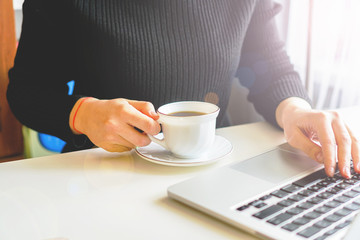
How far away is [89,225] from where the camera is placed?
505 millimetres

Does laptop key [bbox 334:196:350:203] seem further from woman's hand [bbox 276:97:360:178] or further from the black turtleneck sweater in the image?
the black turtleneck sweater

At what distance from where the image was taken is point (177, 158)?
0.71 metres

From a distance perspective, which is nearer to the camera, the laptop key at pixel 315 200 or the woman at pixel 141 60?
the laptop key at pixel 315 200

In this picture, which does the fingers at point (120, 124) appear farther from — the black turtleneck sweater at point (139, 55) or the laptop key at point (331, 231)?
the laptop key at point (331, 231)

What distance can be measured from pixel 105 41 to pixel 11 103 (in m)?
0.27

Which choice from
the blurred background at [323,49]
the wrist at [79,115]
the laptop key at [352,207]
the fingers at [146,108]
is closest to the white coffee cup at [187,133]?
the fingers at [146,108]

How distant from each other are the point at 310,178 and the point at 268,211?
0.15 m

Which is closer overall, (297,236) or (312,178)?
(297,236)

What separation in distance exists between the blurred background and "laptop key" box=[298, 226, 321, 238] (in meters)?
1.22

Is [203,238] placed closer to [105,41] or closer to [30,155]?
[105,41]

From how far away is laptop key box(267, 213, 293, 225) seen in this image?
0.45 m

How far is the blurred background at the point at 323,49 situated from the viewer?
1.50 meters

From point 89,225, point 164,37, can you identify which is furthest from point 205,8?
point 89,225

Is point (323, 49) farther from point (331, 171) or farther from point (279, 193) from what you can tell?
point (279, 193)
